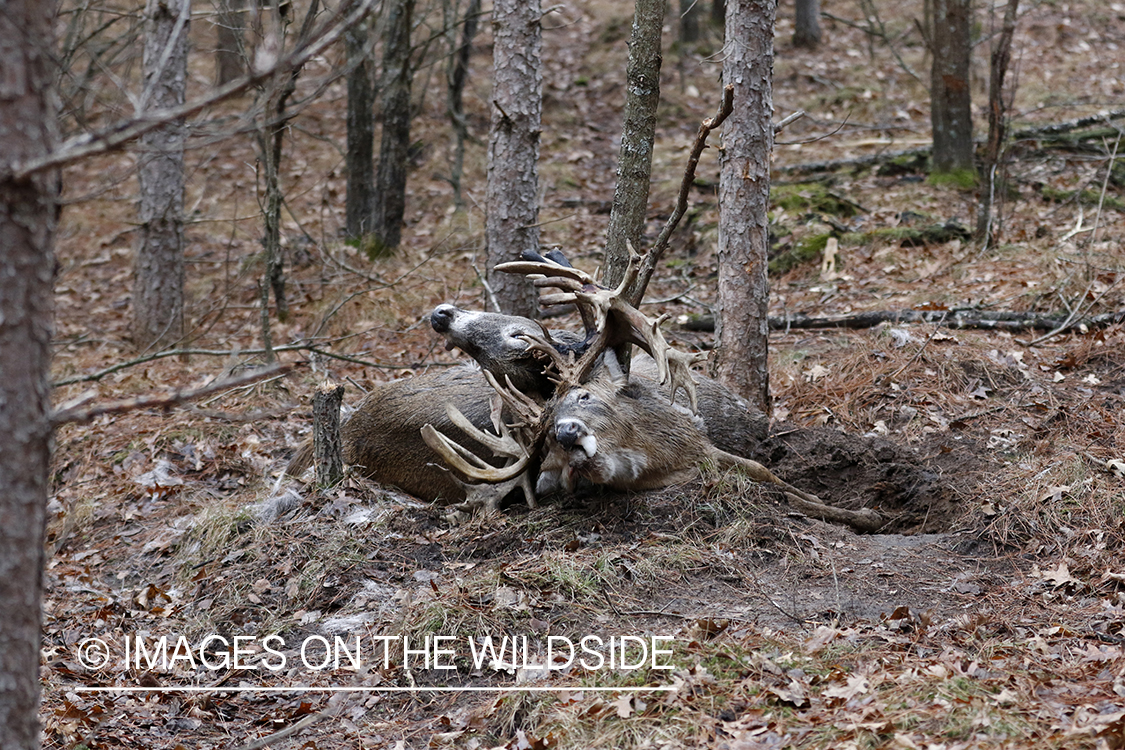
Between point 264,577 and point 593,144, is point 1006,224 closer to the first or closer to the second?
point 593,144

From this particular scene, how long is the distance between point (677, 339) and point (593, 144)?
816cm

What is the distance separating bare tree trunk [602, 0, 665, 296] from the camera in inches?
254

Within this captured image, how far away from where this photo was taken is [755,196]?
21.9 ft

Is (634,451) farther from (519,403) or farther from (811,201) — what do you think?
(811,201)

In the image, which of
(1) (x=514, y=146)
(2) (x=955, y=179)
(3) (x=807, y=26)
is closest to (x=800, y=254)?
(2) (x=955, y=179)

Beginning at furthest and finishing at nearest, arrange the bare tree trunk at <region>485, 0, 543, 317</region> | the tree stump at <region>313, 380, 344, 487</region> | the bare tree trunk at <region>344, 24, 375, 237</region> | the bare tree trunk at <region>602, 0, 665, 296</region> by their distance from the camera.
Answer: the bare tree trunk at <region>344, 24, 375, 237</region>, the bare tree trunk at <region>485, 0, 543, 317</region>, the bare tree trunk at <region>602, 0, 665, 296</region>, the tree stump at <region>313, 380, 344, 487</region>

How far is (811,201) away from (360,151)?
5498mm

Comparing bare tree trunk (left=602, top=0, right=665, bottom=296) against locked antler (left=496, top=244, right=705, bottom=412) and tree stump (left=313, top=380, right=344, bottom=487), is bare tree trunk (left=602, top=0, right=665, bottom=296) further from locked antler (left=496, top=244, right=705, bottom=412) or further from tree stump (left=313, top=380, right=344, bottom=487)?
tree stump (left=313, top=380, right=344, bottom=487)

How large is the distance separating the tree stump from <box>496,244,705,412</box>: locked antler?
4.17 feet

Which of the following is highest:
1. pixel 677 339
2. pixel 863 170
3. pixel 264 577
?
pixel 863 170

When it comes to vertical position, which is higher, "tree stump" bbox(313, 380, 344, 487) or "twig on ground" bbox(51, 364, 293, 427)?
"twig on ground" bbox(51, 364, 293, 427)

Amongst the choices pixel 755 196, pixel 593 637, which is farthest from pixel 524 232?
pixel 593 637

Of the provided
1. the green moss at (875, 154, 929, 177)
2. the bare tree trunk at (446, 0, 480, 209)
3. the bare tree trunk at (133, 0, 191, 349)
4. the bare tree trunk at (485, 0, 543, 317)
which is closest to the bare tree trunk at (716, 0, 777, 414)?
the bare tree trunk at (485, 0, 543, 317)

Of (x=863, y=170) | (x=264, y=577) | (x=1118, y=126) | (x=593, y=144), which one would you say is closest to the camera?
(x=264, y=577)
